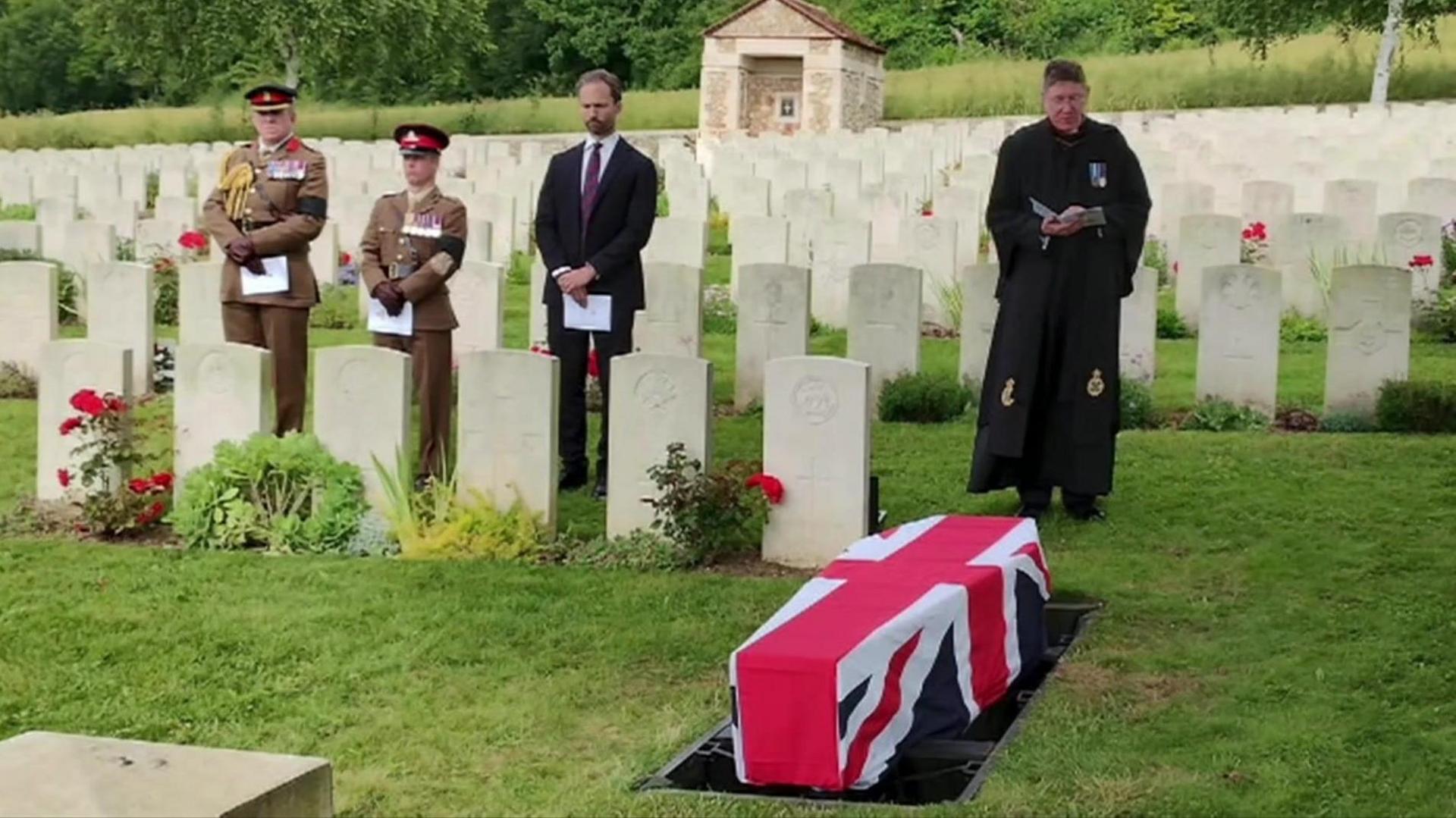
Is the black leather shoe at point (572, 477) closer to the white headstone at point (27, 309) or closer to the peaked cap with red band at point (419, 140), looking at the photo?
the peaked cap with red band at point (419, 140)

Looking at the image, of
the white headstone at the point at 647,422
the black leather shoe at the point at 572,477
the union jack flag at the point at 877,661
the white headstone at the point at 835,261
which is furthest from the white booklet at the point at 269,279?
the white headstone at the point at 835,261

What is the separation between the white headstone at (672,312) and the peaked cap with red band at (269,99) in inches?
102

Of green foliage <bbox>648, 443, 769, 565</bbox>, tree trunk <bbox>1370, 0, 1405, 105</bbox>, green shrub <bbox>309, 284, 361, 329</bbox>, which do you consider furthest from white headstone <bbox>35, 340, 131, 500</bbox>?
tree trunk <bbox>1370, 0, 1405, 105</bbox>

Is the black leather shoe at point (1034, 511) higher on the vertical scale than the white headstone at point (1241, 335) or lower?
lower

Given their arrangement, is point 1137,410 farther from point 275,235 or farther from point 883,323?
point 275,235

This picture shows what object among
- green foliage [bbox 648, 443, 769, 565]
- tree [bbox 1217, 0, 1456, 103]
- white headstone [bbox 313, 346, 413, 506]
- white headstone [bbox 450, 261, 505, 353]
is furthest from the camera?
tree [bbox 1217, 0, 1456, 103]

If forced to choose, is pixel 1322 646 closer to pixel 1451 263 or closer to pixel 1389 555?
pixel 1389 555

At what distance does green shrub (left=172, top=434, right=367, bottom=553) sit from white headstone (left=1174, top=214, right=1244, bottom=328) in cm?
694

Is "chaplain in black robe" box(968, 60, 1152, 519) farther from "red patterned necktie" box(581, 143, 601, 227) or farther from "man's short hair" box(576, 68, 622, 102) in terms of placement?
"red patterned necktie" box(581, 143, 601, 227)

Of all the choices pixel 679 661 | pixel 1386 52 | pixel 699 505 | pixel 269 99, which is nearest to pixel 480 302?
pixel 269 99

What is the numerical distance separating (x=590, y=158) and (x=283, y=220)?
139cm

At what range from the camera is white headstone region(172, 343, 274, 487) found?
7805mm

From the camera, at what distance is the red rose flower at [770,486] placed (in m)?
7.19

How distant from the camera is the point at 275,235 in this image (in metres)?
8.52
